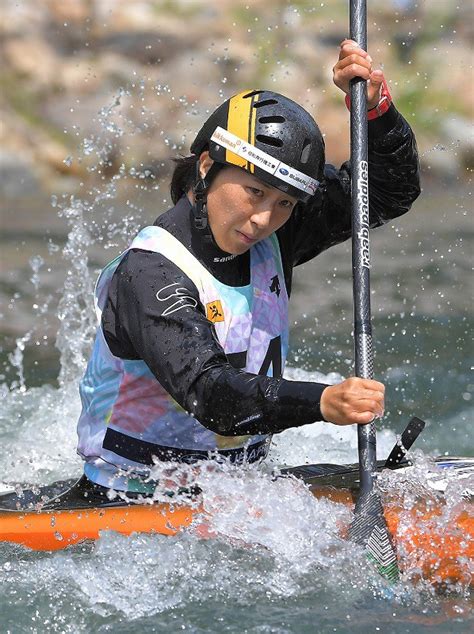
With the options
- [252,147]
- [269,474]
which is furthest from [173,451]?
[252,147]

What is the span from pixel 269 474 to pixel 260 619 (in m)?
0.50

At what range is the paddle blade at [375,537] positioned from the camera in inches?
139

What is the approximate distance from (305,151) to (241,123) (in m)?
0.21

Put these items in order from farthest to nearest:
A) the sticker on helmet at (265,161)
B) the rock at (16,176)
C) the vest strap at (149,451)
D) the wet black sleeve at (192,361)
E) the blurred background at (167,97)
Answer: the rock at (16,176) < the blurred background at (167,97) < the vest strap at (149,451) < the sticker on helmet at (265,161) < the wet black sleeve at (192,361)

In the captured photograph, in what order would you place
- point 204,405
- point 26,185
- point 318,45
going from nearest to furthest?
1. point 204,405
2. point 26,185
3. point 318,45

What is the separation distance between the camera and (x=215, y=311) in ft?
12.3

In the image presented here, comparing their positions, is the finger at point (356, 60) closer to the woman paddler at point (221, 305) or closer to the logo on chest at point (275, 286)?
the woman paddler at point (221, 305)

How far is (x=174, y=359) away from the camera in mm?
3428

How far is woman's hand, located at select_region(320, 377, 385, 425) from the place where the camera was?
323 centimetres

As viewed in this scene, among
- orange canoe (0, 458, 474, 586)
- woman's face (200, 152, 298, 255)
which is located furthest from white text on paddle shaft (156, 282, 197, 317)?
orange canoe (0, 458, 474, 586)

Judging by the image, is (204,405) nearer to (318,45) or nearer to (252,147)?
(252,147)

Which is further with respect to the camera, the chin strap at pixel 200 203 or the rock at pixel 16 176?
the rock at pixel 16 176

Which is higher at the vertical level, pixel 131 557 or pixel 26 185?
pixel 26 185

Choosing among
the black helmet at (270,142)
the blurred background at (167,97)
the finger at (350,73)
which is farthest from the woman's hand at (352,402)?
the blurred background at (167,97)
